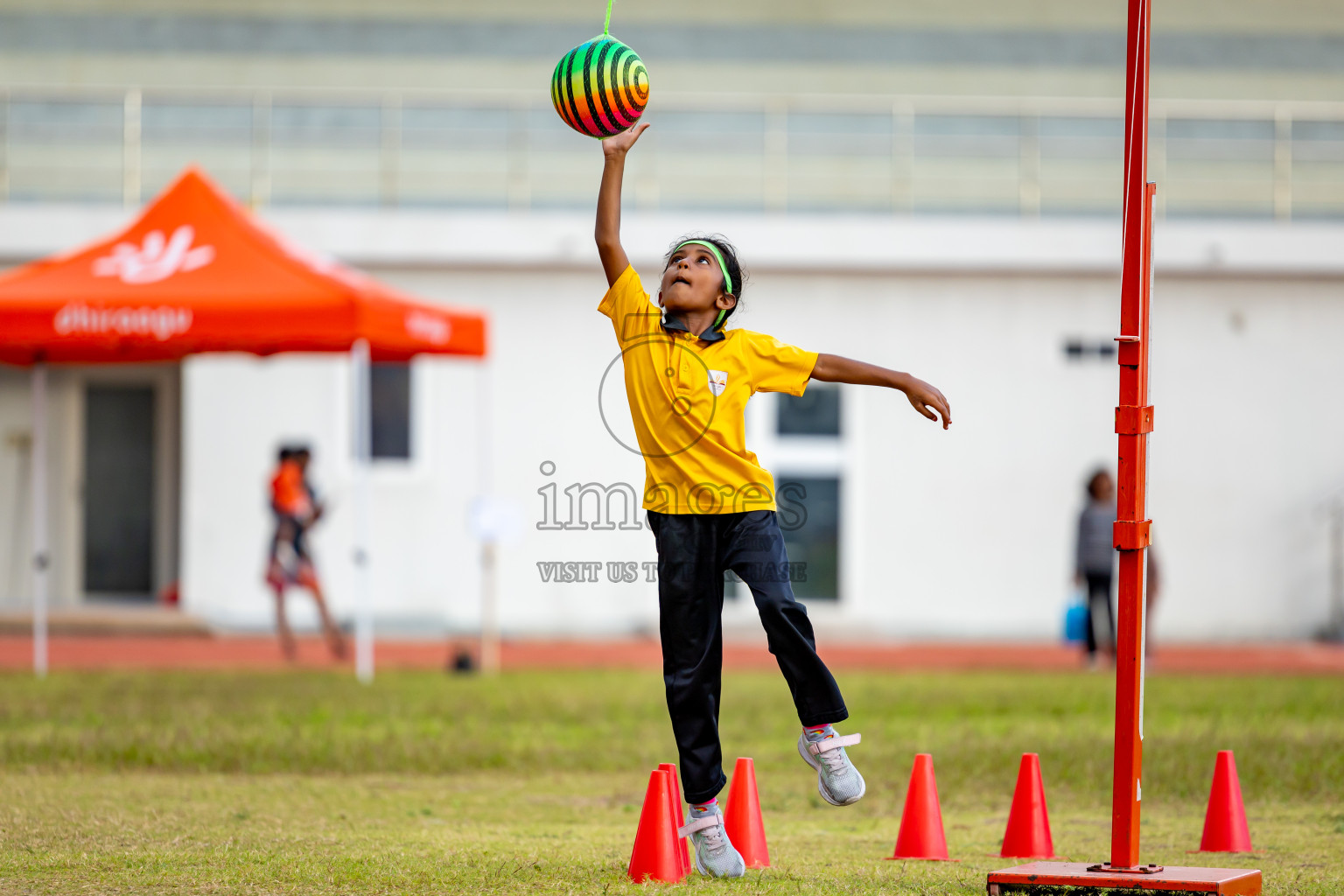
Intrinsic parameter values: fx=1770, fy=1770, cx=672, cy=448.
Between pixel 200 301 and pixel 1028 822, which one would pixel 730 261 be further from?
pixel 200 301

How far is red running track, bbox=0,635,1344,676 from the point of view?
15516 millimetres

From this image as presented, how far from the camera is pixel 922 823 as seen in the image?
604cm

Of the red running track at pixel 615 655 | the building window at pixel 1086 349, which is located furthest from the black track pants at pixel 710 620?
the building window at pixel 1086 349

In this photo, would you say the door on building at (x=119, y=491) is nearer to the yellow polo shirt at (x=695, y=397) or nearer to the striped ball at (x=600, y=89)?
the striped ball at (x=600, y=89)

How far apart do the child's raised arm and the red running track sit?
976cm

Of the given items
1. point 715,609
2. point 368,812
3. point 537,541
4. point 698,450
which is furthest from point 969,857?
point 537,541

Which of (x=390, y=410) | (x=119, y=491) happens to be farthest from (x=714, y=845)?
(x=119, y=491)

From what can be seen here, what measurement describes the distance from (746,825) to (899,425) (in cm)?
1363

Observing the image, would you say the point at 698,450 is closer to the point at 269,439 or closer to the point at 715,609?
the point at 715,609

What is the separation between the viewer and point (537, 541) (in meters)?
18.8

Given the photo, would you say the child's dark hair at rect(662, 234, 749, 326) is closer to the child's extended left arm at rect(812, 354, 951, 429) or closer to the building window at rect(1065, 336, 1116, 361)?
the child's extended left arm at rect(812, 354, 951, 429)

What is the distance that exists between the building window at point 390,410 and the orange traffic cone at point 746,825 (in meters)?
13.6

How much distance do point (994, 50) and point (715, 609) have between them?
17.7 meters

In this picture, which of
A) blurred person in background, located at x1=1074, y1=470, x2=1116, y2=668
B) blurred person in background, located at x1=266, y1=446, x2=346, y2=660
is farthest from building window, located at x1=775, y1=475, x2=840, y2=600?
blurred person in background, located at x1=266, y1=446, x2=346, y2=660
